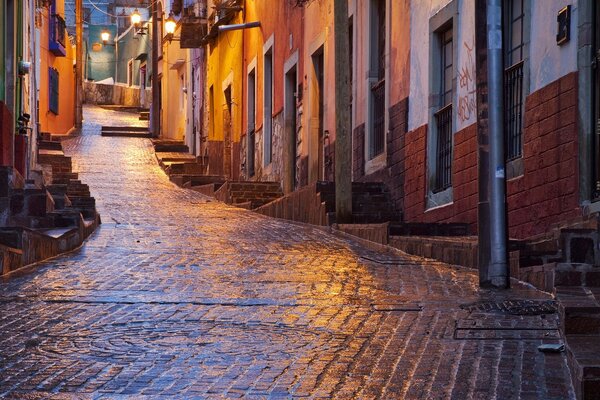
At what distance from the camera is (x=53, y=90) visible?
43312 millimetres

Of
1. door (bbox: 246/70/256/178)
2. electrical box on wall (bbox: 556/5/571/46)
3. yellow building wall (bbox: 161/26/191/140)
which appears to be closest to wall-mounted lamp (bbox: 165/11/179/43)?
yellow building wall (bbox: 161/26/191/140)

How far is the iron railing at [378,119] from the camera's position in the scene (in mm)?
19734

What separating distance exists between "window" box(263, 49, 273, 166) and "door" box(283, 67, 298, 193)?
218 centimetres

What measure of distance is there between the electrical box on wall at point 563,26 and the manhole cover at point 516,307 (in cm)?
368

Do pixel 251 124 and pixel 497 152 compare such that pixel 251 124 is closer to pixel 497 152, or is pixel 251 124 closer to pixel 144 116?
pixel 497 152

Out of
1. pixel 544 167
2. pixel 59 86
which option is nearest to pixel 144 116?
pixel 59 86

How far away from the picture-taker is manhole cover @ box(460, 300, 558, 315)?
326 inches

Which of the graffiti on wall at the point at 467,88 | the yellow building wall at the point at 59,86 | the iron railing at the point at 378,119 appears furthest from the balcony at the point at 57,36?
the graffiti on wall at the point at 467,88

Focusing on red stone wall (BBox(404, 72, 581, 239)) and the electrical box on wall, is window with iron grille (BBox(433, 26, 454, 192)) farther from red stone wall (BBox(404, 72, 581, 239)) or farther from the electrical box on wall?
the electrical box on wall

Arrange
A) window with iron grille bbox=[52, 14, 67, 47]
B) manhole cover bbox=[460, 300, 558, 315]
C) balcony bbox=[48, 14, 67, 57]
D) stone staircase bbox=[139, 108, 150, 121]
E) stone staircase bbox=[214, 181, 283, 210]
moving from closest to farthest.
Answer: manhole cover bbox=[460, 300, 558, 315] < stone staircase bbox=[214, 181, 283, 210] < balcony bbox=[48, 14, 67, 57] < window with iron grille bbox=[52, 14, 67, 47] < stone staircase bbox=[139, 108, 150, 121]

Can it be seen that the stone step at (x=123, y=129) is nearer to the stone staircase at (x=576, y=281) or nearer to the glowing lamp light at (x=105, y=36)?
the glowing lamp light at (x=105, y=36)

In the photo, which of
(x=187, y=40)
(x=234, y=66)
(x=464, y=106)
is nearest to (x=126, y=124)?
(x=187, y=40)

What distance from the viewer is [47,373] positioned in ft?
20.4

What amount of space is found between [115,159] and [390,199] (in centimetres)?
1968
